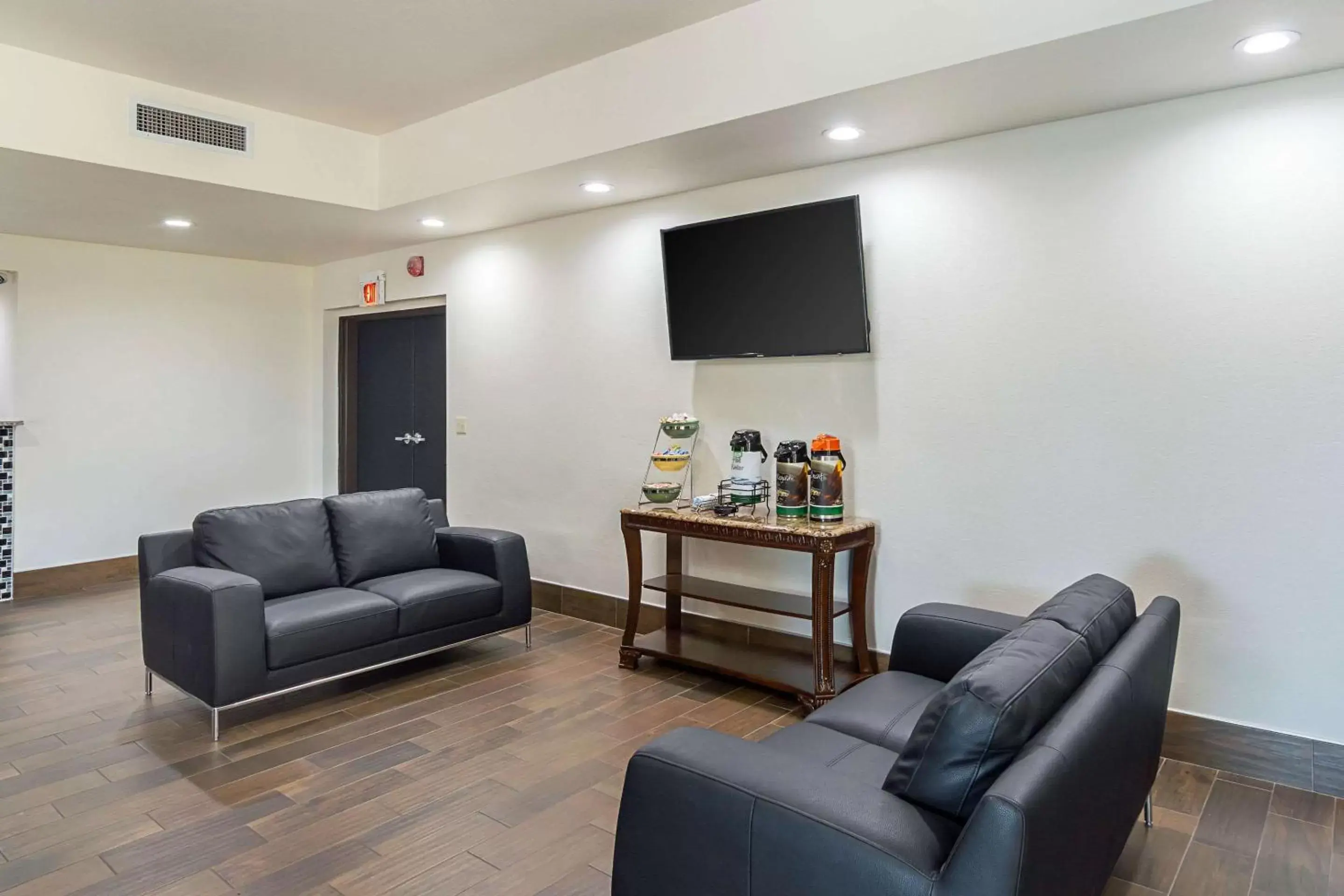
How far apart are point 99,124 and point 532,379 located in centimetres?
253

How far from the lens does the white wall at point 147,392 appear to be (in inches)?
222

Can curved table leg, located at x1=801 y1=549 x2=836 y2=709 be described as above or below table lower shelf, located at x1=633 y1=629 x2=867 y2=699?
above

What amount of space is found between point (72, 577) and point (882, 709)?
5831mm

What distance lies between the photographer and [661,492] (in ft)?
14.0

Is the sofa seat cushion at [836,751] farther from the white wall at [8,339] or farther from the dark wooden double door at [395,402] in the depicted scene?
the white wall at [8,339]

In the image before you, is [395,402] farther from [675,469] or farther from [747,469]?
[747,469]

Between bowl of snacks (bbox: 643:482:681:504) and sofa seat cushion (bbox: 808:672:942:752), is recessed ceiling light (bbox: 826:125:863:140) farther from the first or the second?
sofa seat cushion (bbox: 808:672:942:752)

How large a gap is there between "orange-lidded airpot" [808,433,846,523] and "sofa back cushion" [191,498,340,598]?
2358 mm

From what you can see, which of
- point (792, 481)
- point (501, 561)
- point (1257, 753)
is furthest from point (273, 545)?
point (1257, 753)

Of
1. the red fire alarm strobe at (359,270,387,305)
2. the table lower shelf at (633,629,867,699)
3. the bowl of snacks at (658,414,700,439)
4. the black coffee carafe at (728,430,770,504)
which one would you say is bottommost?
the table lower shelf at (633,629,867,699)

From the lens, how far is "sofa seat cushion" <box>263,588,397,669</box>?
344 centimetres

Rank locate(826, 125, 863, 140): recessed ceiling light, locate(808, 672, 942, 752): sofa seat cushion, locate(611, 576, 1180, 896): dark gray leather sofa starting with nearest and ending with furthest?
locate(611, 576, 1180, 896): dark gray leather sofa, locate(808, 672, 942, 752): sofa seat cushion, locate(826, 125, 863, 140): recessed ceiling light

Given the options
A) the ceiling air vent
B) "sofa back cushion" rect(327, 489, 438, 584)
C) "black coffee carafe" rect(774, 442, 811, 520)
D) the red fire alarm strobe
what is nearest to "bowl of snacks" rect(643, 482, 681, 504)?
"black coffee carafe" rect(774, 442, 811, 520)

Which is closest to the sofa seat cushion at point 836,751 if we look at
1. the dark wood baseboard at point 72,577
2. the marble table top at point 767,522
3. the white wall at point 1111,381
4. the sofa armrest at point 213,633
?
the marble table top at point 767,522
